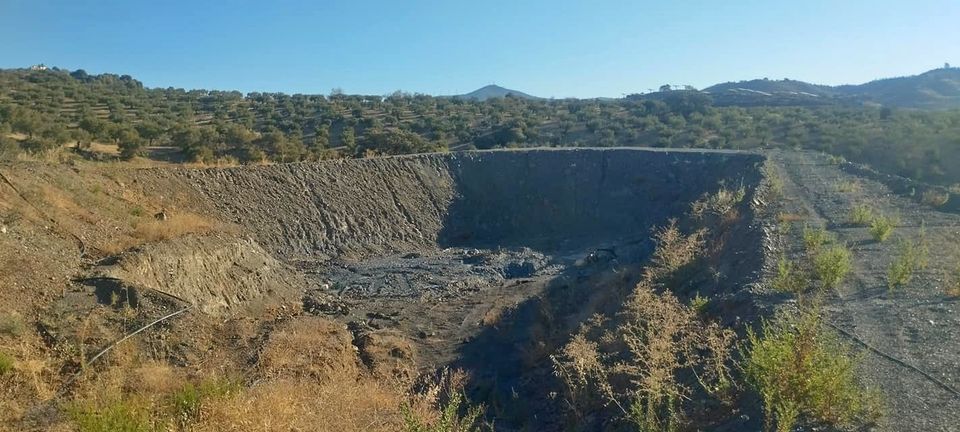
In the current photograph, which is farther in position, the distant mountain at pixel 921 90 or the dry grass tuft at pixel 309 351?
the distant mountain at pixel 921 90

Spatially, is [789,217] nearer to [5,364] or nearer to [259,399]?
[259,399]

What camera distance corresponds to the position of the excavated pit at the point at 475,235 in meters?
18.0

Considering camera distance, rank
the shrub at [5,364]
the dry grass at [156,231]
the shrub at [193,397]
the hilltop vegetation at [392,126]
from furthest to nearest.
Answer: the hilltop vegetation at [392,126] < the dry grass at [156,231] < the shrub at [5,364] < the shrub at [193,397]

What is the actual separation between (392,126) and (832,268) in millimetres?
44886

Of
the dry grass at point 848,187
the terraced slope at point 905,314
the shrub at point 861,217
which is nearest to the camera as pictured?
the terraced slope at point 905,314

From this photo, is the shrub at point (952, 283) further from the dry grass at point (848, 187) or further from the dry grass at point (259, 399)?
the dry grass at point (848, 187)

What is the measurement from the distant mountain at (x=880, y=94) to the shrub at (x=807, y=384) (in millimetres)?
79406

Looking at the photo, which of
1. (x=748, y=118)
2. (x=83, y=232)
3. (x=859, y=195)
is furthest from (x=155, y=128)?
(x=748, y=118)

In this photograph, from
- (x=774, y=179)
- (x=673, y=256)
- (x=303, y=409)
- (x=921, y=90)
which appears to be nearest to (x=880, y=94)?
(x=921, y=90)

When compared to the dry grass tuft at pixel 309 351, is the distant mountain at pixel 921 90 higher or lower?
higher

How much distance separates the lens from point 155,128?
37.5 m

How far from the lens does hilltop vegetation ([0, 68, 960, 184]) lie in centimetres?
3509

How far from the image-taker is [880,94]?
108 meters

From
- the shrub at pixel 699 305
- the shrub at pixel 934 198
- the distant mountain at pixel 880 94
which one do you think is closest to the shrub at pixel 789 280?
the shrub at pixel 699 305
